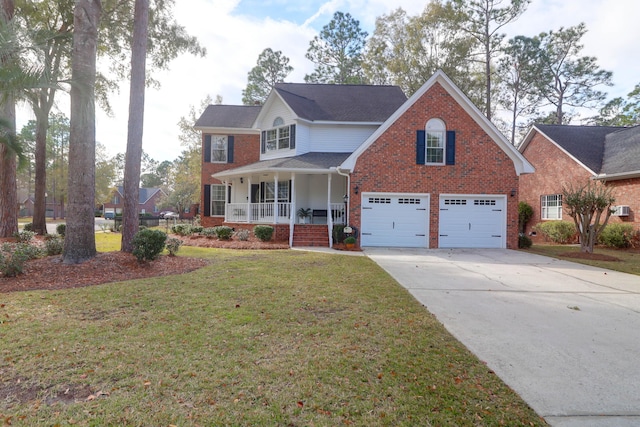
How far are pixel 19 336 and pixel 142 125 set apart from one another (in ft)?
24.2

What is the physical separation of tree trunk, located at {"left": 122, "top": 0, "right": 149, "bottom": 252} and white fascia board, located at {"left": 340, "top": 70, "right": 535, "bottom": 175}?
7217 millimetres

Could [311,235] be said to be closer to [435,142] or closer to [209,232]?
[209,232]

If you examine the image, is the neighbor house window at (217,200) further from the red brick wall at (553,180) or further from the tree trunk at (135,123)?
the red brick wall at (553,180)

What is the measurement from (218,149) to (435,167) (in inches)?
481

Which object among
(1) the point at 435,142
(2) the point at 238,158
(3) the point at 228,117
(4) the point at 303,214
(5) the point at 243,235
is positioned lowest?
(5) the point at 243,235

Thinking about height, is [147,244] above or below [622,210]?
below

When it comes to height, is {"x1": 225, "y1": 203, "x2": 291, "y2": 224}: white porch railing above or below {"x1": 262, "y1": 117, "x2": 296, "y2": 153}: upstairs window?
below

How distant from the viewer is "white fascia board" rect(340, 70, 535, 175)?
43.5ft

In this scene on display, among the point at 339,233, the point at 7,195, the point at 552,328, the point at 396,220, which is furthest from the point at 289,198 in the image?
Answer: the point at 552,328

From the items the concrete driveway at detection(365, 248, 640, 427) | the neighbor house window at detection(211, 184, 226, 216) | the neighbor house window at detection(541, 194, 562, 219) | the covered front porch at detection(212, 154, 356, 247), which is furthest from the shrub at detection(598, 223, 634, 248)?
the neighbor house window at detection(211, 184, 226, 216)

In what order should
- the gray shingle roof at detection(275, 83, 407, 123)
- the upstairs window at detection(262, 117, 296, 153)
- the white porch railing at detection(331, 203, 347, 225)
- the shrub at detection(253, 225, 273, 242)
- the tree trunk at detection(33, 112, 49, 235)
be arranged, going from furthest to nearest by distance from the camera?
the gray shingle roof at detection(275, 83, 407, 123) → the upstairs window at detection(262, 117, 296, 153) → the tree trunk at detection(33, 112, 49, 235) → the white porch railing at detection(331, 203, 347, 225) → the shrub at detection(253, 225, 273, 242)

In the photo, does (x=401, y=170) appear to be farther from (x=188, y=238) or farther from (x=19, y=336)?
(x=19, y=336)

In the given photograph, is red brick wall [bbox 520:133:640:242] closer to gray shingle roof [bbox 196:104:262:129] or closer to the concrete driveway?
the concrete driveway

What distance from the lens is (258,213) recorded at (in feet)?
51.0
